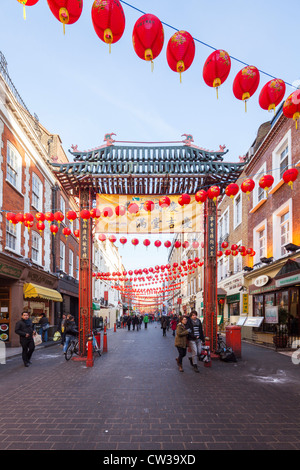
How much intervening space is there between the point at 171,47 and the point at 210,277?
8.20m

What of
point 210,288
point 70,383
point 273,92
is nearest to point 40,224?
point 70,383

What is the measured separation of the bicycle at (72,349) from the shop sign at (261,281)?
31.6ft

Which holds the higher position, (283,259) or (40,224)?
(40,224)

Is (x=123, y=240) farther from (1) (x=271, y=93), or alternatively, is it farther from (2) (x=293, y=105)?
(2) (x=293, y=105)

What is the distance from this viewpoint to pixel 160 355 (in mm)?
12305

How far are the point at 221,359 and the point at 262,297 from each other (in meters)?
7.20

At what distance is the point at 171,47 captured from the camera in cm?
521

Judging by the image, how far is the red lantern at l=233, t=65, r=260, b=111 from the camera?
5.82 metres

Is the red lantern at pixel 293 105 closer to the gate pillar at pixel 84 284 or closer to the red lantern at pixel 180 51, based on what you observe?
the red lantern at pixel 180 51

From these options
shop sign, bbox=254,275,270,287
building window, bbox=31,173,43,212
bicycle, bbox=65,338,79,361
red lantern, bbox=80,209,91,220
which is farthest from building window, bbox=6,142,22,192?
shop sign, bbox=254,275,270,287

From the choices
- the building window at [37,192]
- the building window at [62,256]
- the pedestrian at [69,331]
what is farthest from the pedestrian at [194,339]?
the building window at [62,256]

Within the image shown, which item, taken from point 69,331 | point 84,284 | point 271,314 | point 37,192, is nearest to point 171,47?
point 84,284
